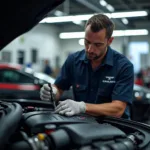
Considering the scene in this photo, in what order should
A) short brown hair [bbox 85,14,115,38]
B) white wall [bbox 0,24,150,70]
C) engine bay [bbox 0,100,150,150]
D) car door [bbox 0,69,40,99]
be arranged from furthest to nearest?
1. white wall [bbox 0,24,150,70]
2. car door [bbox 0,69,40,99]
3. short brown hair [bbox 85,14,115,38]
4. engine bay [bbox 0,100,150,150]

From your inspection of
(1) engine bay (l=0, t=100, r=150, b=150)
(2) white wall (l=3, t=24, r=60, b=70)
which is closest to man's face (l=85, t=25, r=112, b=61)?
(1) engine bay (l=0, t=100, r=150, b=150)

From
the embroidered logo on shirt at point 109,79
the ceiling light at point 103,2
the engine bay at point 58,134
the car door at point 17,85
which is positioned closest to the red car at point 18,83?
the car door at point 17,85

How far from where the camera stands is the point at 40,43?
1648 centimetres

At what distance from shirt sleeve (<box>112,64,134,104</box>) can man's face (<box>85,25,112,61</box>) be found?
0.20 meters

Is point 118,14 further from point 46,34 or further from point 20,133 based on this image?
point 46,34

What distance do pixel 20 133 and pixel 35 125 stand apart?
0.07m

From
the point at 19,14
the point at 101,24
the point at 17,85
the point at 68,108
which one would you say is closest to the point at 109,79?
the point at 101,24

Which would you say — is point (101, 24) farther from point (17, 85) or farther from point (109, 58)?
point (17, 85)

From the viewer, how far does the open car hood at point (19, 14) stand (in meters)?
1.36

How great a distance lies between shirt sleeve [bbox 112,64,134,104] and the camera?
6.32 ft

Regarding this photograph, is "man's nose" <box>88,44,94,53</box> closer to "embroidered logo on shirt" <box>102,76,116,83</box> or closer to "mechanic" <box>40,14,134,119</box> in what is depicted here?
"mechanic" <box>40,14,134,119</box>

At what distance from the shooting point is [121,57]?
207 centimetres

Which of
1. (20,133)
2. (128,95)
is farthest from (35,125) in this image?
(128,95)

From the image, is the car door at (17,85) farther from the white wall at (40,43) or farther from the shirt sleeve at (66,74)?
the white wall at (40,43)
